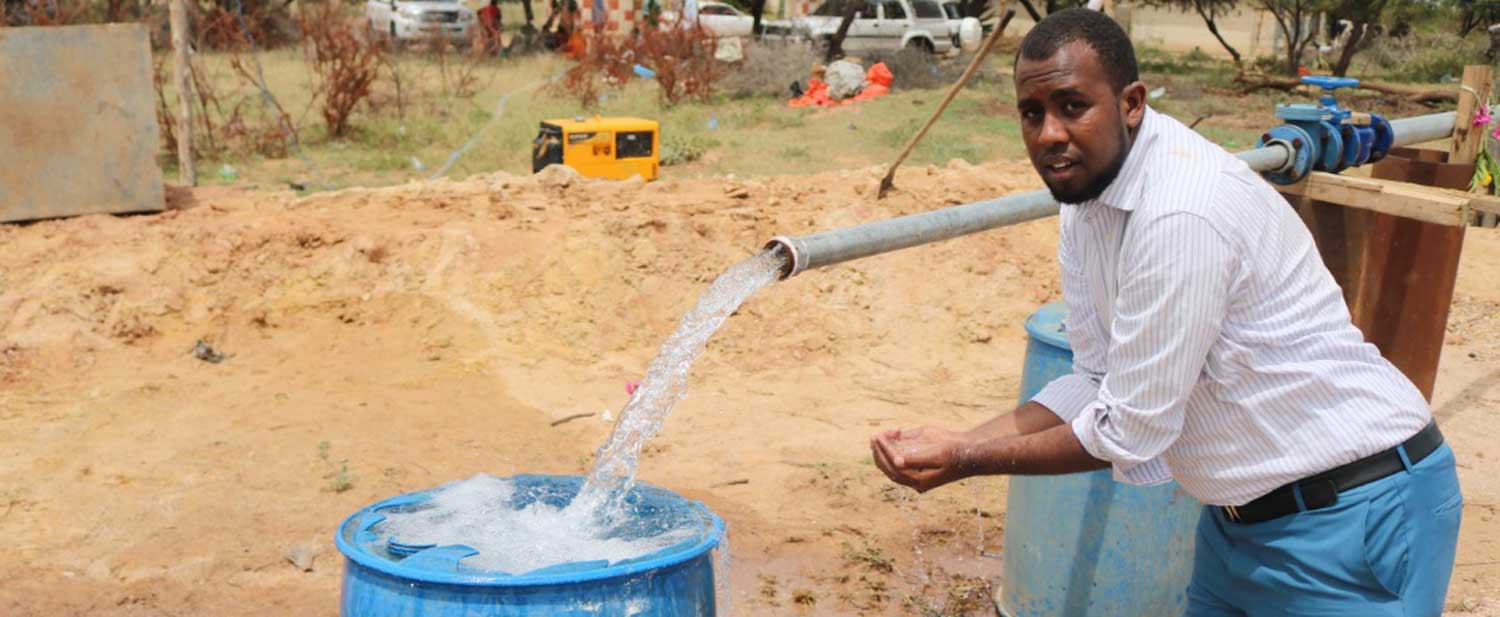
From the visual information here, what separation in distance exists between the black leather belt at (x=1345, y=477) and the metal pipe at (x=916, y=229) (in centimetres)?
80

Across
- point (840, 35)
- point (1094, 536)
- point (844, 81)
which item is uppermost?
point (840, 35)

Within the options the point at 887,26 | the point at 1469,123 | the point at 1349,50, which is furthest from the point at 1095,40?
the point at 887,26

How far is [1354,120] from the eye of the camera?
3.81 m

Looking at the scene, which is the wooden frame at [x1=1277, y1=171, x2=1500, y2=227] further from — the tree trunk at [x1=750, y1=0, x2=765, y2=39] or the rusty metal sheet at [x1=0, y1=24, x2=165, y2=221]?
the tree trunk at [x1=750, y1=0, x2=765, y2=39]

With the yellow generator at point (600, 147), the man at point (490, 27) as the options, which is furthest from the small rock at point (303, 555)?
the man at point (490, 27)

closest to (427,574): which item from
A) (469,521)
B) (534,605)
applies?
(534,605)

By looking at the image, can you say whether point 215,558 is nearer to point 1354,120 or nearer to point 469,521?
point 469,521

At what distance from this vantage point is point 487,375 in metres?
6.50

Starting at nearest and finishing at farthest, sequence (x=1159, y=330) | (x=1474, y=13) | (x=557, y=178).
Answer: (x=1159, y=330)
(x=557, y=178)
(x=1474, y=13)

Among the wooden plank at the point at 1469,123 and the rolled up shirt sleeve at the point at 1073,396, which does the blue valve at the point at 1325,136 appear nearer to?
the wooden plank at the point at 1469,123

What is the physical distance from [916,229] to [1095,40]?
76 centimetres

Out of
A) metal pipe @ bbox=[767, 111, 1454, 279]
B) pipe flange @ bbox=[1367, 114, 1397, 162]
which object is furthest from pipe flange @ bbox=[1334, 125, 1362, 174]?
metal pipe @ bbox=[767, 111, 1454, 279]

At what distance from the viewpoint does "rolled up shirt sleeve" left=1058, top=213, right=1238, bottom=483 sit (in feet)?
6.24

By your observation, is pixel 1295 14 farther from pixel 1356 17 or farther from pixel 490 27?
pixel 490 27
